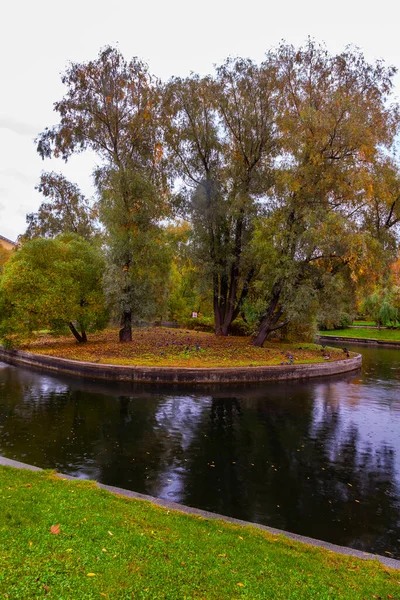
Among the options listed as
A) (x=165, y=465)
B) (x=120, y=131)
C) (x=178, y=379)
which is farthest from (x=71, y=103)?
(x=165, y=465)

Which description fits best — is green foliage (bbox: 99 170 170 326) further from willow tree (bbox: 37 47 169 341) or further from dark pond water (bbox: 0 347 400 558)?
dark pond water (bbox: 0 347 400 558)

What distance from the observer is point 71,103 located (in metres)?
24.9

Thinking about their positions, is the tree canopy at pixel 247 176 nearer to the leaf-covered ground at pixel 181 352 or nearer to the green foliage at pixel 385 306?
the leaf-covered ground at pixel 181 352

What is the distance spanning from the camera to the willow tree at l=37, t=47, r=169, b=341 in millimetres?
23828

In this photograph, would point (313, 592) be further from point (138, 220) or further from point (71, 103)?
point (71, 103)

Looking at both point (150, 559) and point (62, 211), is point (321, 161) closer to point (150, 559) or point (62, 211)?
point (150, 559)

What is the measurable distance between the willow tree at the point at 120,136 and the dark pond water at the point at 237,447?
9.44 meters

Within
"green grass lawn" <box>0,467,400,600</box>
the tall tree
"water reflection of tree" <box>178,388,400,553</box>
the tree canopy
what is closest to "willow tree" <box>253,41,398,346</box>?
the tree canopy

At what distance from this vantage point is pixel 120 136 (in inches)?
1013

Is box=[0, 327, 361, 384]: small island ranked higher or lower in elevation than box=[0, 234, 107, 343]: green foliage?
lower

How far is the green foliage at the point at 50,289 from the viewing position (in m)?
23.2

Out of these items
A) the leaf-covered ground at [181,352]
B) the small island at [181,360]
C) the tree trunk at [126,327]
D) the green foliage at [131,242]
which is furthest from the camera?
the tree trunk at [126,327]

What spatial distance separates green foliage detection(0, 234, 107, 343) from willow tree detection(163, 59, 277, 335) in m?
7.49

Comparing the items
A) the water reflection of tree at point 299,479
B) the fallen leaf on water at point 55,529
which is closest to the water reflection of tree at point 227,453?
the water reflection of tree at point 299,479
